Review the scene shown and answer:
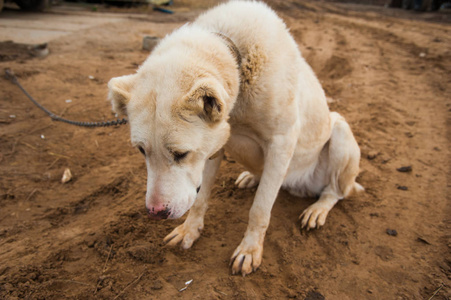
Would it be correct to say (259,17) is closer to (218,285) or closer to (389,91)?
(218,285)

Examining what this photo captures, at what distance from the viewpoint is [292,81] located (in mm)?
2102

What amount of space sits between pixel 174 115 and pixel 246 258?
1186mm

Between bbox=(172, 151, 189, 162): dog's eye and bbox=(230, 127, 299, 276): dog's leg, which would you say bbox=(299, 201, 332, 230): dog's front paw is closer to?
bbox=(230, 127, 299, 276): dog's leg

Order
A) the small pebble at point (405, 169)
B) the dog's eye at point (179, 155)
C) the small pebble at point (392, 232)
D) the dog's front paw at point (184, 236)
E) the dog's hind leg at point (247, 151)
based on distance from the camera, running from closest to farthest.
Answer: the dog's eye at point (179, 155) → the dog's hind leg at point (247, 151) → the dog's front paw at point (184, 236) → the small pebble at point (392, 232) → the small pebble at point (405, 169)

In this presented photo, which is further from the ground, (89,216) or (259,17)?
(259,17)

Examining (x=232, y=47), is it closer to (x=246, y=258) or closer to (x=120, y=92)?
(x=120, y=92)

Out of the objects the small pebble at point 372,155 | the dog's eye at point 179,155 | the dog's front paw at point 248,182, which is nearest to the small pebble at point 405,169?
the small pebble at point 372,155

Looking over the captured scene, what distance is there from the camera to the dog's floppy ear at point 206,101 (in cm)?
153

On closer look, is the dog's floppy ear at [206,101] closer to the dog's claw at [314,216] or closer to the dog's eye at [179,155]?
the dog's eye at [179,155]

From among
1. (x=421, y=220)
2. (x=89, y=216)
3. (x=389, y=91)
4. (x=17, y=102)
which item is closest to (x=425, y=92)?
(x=389, y=91)

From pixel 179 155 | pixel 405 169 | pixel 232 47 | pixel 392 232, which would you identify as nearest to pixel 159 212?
pixel 179 155

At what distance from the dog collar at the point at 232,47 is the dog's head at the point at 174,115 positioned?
0.16 meters

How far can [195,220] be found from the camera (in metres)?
2.46

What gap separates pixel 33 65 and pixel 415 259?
601cm
